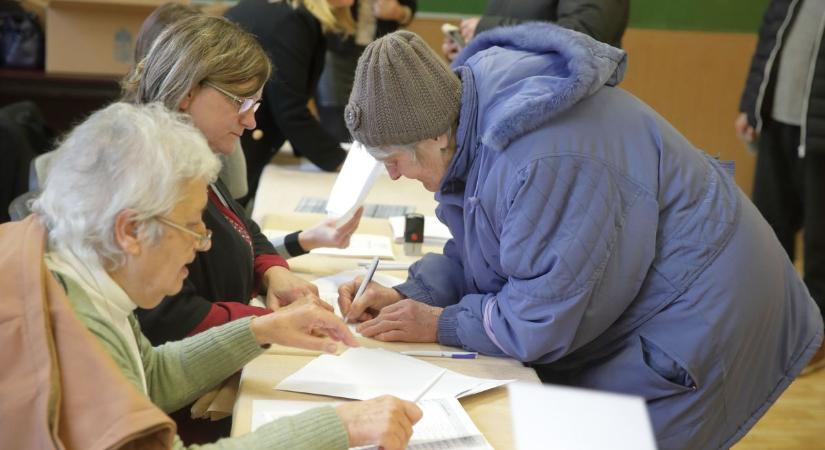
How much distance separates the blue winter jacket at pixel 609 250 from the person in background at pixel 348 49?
2260 mm

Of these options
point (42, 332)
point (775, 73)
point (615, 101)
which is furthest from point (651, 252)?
point (775, 73)

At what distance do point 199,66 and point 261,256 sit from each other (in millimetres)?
549

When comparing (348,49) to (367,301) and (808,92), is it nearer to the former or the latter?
(808,92)

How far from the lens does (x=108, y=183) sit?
4.19 feet

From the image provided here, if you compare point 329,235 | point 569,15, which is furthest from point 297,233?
point 569,15

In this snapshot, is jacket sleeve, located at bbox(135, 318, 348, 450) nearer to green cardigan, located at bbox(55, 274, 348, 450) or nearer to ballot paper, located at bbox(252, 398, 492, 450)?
green cardigan, located at bbox(55, 274, 348, 450)

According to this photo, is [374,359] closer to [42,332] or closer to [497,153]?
[497,153]

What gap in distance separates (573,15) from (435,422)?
2256 mm

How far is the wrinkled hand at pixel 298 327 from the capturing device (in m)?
1.68

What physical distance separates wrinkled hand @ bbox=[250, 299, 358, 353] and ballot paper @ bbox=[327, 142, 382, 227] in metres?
0.69

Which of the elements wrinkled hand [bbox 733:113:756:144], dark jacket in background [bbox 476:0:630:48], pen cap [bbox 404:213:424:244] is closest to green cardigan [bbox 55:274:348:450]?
pen cap [bbox 404:213:424:244]

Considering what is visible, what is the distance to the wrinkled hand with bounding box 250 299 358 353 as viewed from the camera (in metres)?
1.68

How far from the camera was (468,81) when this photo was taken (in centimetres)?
181

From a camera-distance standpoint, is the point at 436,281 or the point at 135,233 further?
the point at 436,281
